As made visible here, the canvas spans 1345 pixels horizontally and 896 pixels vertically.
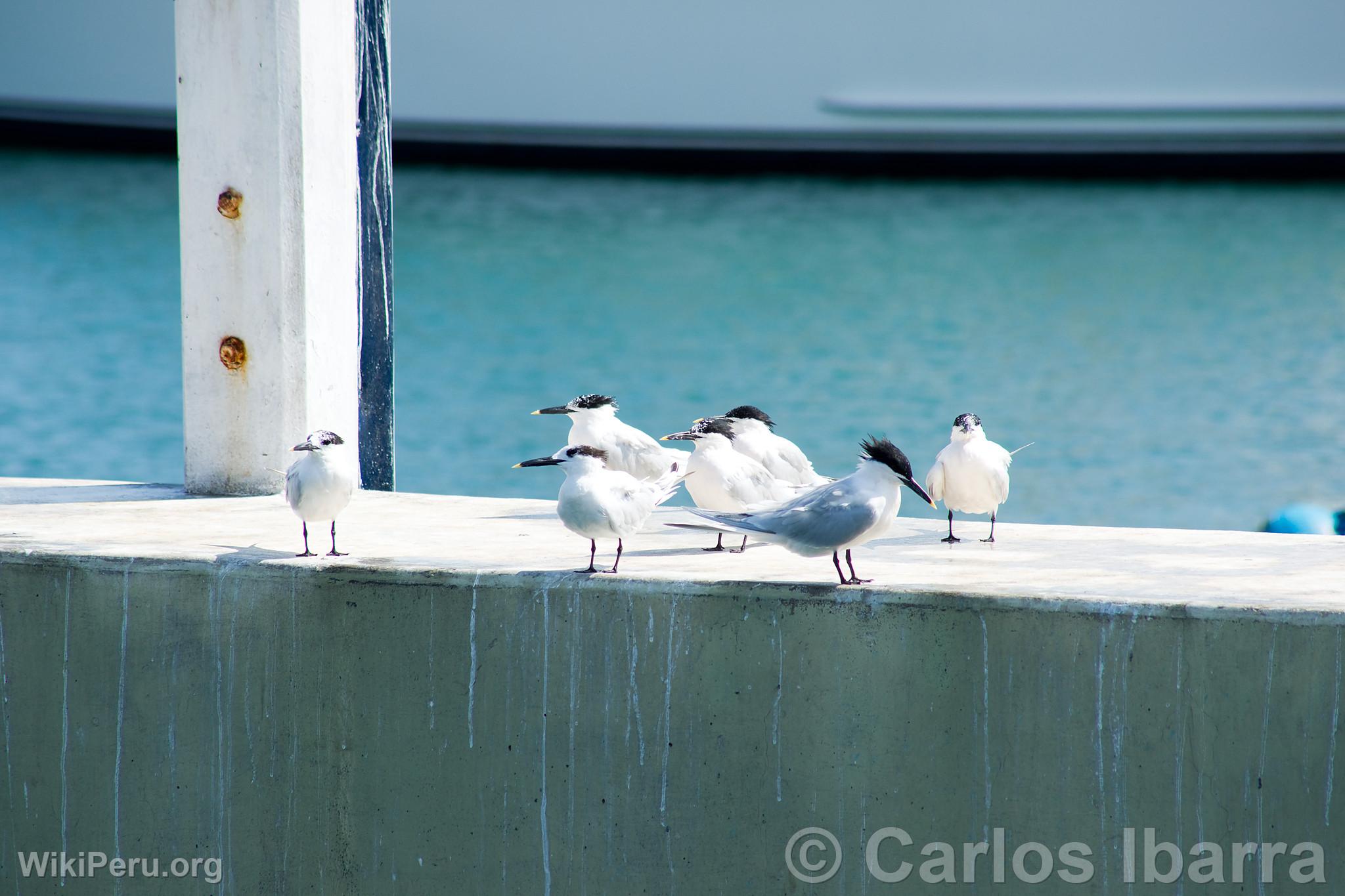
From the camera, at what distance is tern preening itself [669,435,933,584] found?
160 inches

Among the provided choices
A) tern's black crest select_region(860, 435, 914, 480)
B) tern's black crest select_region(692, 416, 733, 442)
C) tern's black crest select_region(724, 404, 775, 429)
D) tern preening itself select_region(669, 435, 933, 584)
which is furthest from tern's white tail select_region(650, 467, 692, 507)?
tern's black crest select_region(860, 435, 914, 480)

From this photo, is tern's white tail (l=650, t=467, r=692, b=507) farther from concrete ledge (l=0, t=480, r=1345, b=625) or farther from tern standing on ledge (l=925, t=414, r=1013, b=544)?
tern standing on ledge (l=925, t=414, r=1013, b=544)

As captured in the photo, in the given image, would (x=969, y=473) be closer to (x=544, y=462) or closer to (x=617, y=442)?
(x=617, y=442)

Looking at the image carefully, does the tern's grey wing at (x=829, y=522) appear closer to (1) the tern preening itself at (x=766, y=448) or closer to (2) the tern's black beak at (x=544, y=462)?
(2) the tern's black beak at (x=544, y=462)

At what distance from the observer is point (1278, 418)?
50.2ft

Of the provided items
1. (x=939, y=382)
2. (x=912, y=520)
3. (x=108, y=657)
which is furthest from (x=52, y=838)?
(x=939, y=382)

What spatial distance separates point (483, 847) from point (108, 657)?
50.9 inches

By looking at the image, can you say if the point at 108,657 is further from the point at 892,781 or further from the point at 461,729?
the point at 892,781

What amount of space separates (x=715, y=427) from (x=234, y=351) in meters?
1.98

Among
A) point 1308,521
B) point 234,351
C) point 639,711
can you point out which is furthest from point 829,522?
point 1308,521

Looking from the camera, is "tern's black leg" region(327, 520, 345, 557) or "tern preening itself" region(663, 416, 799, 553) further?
"tern preening itself" region(663, 416, 799, 553)

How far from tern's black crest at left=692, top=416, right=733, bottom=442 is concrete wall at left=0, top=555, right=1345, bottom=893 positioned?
86cm

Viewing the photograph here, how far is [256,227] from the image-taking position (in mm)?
5500

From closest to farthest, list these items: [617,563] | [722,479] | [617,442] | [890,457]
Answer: [890,457] < [617,563] < [722,479] < [617,442]
